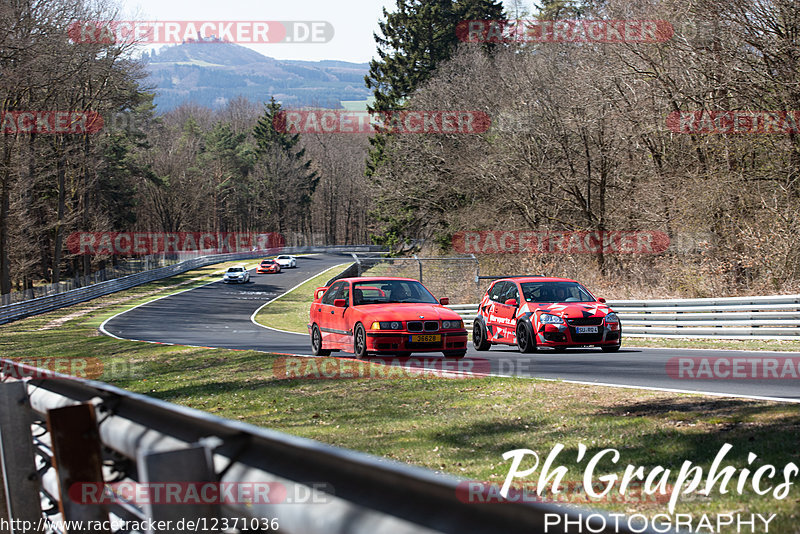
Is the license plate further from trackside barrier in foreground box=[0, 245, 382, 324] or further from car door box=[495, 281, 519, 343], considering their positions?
trackside barrier in foreground box=[0, 245, 382, 324]

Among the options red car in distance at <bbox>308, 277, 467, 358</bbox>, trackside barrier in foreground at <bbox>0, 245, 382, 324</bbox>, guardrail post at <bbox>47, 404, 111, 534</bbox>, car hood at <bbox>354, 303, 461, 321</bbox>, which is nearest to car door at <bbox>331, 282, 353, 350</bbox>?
red car in distance at <bbox>308, 277, 467, 358</bbox>

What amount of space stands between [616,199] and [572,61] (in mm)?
7072

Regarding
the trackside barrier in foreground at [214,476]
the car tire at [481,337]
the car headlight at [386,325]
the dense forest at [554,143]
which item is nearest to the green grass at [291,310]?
the dense forest at [554,143]

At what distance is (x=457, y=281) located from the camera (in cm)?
3634

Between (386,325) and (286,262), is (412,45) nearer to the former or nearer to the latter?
(286,262)

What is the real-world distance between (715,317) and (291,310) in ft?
→ 109

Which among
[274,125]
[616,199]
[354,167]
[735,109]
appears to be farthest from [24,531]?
[354,167]

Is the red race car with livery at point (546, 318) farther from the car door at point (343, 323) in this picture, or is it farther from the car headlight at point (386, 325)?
the car door at point (343, 323)

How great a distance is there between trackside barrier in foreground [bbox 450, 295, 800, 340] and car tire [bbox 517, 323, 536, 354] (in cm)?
589

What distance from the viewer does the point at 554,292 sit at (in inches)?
720

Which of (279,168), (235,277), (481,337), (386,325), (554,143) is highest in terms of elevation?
(279,168)

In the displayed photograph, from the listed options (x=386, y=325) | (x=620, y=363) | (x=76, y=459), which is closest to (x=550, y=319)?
(x=620, y=363)

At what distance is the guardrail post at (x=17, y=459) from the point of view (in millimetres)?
3877

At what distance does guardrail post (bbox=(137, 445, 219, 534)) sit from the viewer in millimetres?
2383
